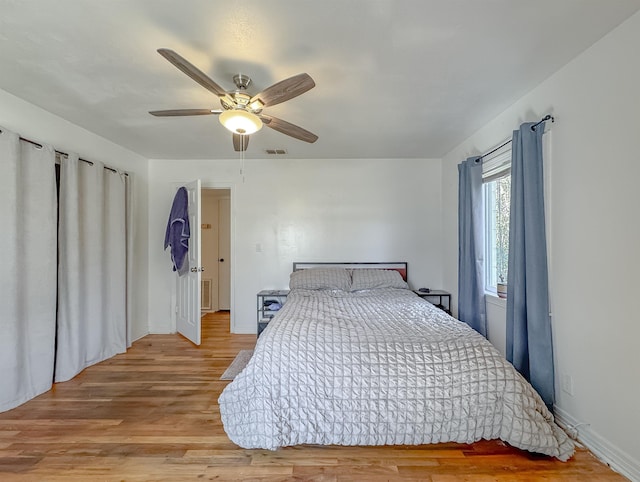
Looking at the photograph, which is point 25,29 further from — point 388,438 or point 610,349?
point 610,349

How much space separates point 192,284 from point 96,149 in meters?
1.83

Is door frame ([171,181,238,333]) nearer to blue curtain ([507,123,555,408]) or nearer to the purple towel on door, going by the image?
the purple towel on door

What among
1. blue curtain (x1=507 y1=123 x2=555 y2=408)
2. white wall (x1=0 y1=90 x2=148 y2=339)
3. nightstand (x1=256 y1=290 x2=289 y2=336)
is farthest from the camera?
nightstand (x1=256 y1=290 x2=289 y2=336)

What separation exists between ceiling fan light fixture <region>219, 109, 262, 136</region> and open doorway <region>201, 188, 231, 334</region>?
3806mm

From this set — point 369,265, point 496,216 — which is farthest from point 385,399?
point 369,265

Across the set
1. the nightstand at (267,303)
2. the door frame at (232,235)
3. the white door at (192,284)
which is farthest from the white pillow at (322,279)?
the white door at (192,284)

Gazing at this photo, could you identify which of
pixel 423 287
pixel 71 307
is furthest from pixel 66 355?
pixel 423 287

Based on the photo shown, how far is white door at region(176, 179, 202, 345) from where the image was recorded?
12.1 ft

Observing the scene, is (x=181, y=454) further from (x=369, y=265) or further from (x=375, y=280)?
(x=369, y=265)

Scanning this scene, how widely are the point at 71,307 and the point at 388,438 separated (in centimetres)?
294

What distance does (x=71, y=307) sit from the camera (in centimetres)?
278

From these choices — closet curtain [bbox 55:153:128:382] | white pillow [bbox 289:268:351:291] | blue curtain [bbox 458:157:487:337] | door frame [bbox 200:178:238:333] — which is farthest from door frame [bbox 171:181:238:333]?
blue curtain [bbox 458:157:487:337]

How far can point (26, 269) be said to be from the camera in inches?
94.0

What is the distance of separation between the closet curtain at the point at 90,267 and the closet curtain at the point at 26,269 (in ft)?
0.49
